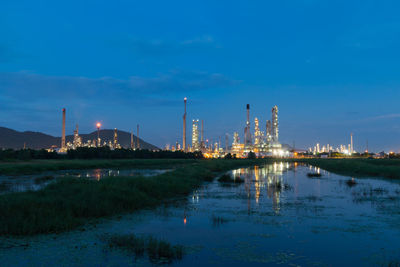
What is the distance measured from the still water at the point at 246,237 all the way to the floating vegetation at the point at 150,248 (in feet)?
0.99

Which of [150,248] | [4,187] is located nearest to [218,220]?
[150,248]

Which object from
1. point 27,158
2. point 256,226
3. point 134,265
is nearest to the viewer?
point 134,265

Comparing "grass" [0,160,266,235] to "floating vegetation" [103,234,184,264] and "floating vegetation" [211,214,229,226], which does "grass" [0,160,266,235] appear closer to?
"floating vegetation" [103,234,184,264]

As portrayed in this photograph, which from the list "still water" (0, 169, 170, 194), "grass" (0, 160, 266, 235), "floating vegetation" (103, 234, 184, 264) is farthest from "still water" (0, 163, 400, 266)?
"still water" (0, 169, 170, 194)

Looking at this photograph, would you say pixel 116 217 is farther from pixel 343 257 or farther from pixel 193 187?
pixel 193 187

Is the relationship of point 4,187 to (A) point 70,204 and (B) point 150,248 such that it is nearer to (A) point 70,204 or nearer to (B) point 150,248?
(A) point 70,204

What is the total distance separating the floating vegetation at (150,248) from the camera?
10078 millimetres

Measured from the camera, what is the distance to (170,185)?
25359 millimetres

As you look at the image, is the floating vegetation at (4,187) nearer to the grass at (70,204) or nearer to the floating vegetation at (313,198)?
the grass at (70,204)

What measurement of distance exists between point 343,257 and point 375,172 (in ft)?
150

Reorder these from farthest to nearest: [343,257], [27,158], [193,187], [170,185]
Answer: [27,158] < [193,187] < [170,185] < [343,257]

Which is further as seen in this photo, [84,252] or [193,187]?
[193,187]

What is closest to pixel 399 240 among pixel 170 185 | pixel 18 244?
pixel 18 244

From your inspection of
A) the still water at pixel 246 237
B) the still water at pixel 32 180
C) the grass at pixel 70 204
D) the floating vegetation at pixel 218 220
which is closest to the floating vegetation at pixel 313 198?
the still water at pixel 246 237
